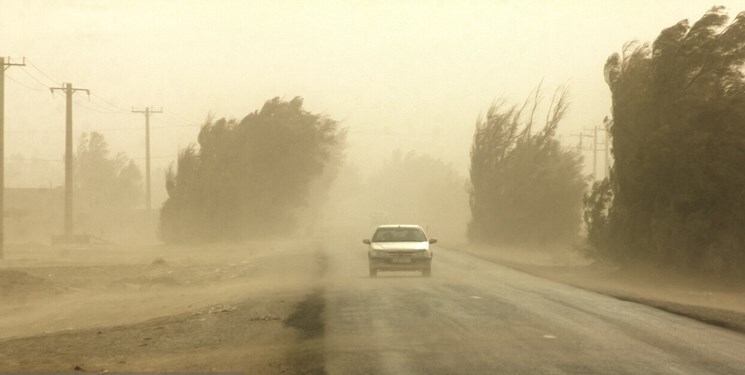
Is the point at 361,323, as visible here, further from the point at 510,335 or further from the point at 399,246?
the point at 399,246

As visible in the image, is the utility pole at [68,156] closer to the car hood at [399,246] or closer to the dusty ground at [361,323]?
the dusty ground at [361,323]

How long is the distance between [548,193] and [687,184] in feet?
87.9

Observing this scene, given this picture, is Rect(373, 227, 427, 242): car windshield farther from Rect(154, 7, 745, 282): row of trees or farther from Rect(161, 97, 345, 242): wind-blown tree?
Rect(161, 97, 345, 242): wind-blown tree

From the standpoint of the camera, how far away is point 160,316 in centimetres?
2161

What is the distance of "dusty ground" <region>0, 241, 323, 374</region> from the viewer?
546 inches

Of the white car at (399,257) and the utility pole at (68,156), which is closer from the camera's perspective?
the white car at (399,257)

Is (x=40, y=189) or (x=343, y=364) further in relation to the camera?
(x=40, y=189)

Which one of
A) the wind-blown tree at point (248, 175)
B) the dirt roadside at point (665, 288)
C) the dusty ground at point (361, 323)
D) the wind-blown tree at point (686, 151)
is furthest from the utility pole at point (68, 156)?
the wind-blown tree at point (686, 151)

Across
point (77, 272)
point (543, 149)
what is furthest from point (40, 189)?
point (77, 272)

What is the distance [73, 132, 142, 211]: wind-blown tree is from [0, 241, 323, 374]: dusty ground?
10036cm

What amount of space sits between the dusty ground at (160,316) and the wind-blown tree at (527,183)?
16.0 meters

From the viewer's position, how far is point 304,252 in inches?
2071

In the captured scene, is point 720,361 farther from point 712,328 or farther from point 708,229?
point 708,229

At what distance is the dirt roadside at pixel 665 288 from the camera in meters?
20.1
